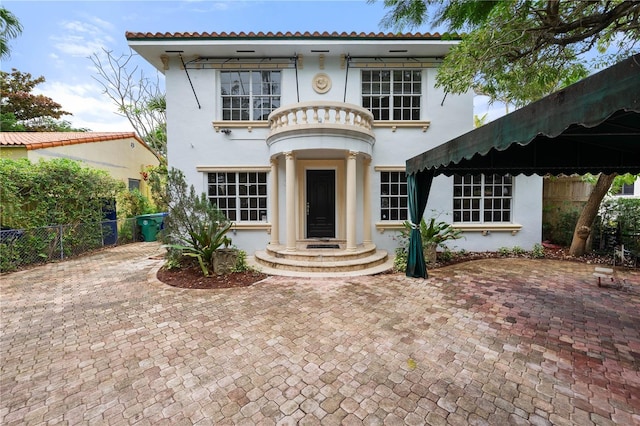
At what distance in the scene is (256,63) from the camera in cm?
804

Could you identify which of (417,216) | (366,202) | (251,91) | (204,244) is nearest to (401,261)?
(417,216)

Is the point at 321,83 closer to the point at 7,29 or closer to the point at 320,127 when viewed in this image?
the point at 320,127

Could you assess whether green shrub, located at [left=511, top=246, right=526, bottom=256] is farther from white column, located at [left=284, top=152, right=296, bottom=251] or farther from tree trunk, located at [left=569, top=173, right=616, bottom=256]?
white column, located at [left=284, top=152, right=296, bottom=251]

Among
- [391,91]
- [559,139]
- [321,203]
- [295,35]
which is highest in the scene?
[295,35]

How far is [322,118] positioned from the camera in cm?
665

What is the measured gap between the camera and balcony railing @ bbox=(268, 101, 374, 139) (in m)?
6.54

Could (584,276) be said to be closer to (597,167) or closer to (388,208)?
(597,167)

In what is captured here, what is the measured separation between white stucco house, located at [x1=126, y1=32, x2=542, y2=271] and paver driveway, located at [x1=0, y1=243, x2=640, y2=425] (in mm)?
3134

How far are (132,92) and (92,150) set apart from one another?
11.5 ft

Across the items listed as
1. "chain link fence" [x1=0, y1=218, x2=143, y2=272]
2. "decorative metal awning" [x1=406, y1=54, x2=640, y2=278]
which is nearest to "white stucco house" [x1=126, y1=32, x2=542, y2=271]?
"decorative metal awning" [x1=406, y1=54, x2=640, y2=278]

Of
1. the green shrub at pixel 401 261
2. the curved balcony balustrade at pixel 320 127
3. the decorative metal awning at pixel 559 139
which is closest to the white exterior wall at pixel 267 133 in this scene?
the green shrub at pixel 401 261

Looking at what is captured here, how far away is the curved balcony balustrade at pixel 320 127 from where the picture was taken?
655cm

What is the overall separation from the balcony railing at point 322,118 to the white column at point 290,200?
779mm

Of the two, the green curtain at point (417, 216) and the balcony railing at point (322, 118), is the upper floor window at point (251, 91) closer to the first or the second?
the balcony railing at point (322, 118)
